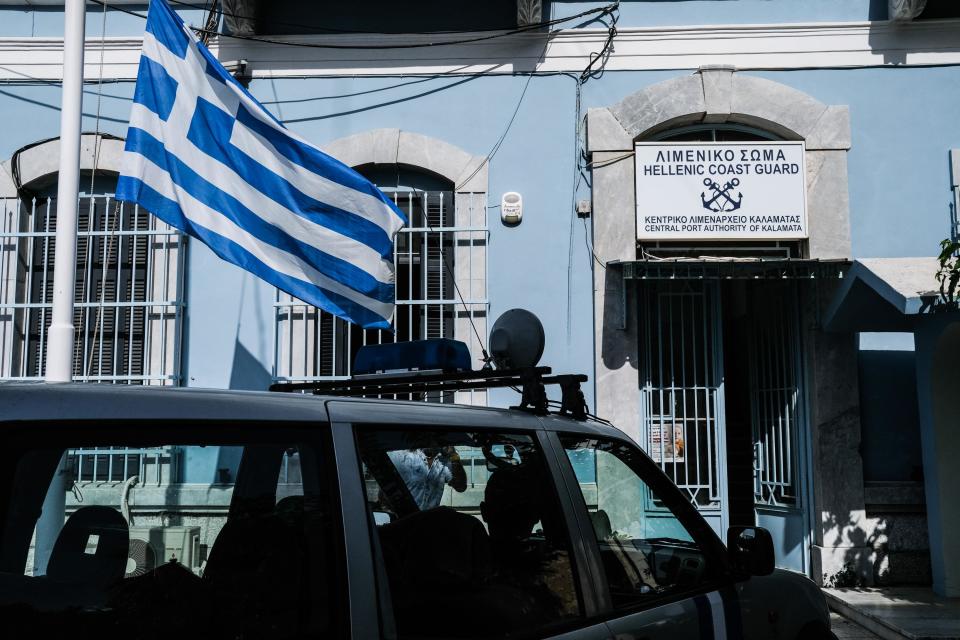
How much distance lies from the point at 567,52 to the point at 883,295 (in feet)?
11.6

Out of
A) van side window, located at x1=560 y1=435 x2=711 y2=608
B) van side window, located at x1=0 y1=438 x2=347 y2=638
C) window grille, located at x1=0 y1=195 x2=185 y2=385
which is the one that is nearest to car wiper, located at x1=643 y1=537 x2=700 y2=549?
van side window, located at x1=560 y1=435 x2=711 y2=608

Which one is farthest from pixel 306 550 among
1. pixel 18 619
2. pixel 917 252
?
pixel 917 252

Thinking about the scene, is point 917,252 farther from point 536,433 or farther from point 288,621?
point 288,621

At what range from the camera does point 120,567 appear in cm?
195

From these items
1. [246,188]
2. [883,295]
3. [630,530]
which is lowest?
[630,530]

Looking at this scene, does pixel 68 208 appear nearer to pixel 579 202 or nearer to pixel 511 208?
pixel 511 208

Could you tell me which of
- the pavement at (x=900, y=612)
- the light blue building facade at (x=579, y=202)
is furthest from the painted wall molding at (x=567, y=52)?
the pavement at (x=900, y=612)

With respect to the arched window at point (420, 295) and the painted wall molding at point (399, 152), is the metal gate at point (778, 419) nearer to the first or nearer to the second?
the arched window at point (420, 295)

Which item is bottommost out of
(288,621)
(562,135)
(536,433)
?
(288,621)

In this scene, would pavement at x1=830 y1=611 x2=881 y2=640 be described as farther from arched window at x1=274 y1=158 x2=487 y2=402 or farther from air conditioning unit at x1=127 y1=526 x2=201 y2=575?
air conditioning unit at x1=127 y1=526 x2=201 y2=575

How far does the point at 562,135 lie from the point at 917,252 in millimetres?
3379

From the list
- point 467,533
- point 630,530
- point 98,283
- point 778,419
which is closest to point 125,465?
point 467,533

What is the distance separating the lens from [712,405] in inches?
337

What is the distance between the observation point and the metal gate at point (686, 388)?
8.48 m
